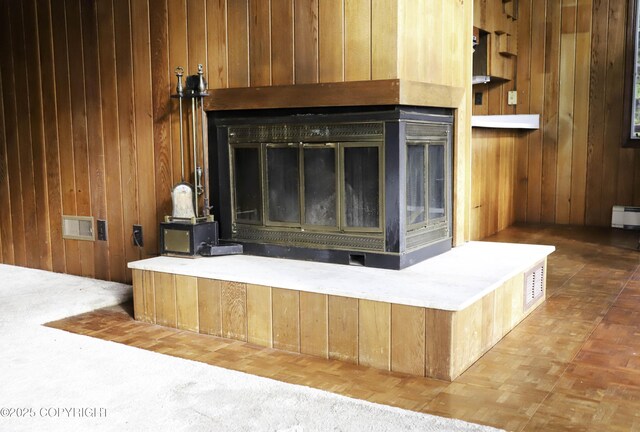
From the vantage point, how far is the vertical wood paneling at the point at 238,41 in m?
3.19

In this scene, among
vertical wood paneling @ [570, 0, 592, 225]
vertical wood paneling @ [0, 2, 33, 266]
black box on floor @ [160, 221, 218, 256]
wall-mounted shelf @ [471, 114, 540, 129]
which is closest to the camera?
black box on floor @ [160, 221, 218, 256]

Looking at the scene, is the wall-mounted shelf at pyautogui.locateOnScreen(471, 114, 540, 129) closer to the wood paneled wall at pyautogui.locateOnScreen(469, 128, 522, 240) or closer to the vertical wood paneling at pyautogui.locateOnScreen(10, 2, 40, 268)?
the wood paneled wall at pyautogui.locateOnScreen(469, 128, 522, 240)

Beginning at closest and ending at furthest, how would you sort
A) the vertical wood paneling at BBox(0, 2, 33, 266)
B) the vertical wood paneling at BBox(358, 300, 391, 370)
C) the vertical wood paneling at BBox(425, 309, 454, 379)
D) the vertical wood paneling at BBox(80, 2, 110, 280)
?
the vertical wood paneling at BBox(425, 309, 454, 379) < the vertical wood paneling at BBox(358, 300, 391, 370) < the vertical wood paneling at BBox(80, 2, 110, 280) < the vertical wood paneling at BBox(0, 2, 33, 266)

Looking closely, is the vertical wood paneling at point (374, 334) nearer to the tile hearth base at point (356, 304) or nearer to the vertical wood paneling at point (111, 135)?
the tile hearth base at point (356, 304)

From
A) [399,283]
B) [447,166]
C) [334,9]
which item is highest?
[334,9]

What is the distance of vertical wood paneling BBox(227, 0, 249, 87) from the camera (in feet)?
10.5

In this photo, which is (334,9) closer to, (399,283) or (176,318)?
(399,283)

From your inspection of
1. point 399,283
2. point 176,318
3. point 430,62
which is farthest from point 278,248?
point 430,62

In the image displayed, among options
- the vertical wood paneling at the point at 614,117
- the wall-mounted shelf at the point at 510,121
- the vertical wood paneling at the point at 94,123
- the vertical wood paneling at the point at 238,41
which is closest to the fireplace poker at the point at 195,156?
the vertical wood paneling at the point at 238,41

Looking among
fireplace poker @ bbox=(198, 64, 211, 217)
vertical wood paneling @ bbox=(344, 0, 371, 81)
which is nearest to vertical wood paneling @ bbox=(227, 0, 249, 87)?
fireplace poker @ bbox=(198, 64, 211, 217)

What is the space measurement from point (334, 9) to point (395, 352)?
1.49 meters

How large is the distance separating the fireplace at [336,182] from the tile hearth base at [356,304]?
0.38ft

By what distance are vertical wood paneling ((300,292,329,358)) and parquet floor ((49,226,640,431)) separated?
53 millimetres

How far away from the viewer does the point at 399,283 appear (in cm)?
260
